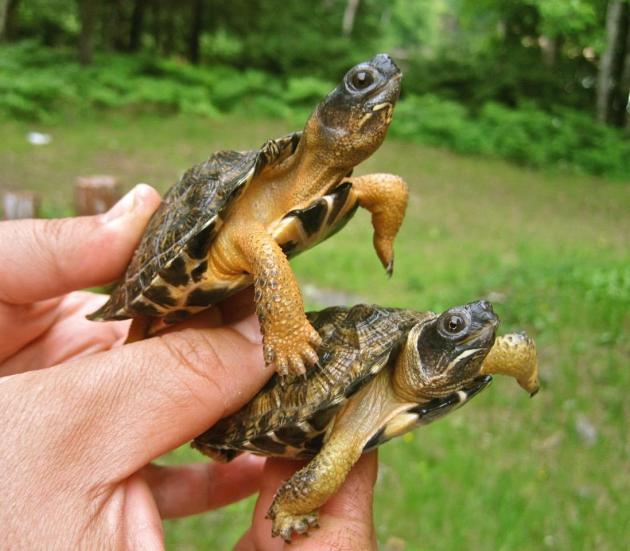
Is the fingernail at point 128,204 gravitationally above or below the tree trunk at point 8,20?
above

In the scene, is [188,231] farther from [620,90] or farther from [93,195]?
[620,90]

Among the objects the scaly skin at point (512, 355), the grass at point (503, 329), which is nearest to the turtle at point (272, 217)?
the scaly skin at point (512, 355)

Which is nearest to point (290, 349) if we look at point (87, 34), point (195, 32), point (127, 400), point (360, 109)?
point (127, 400)

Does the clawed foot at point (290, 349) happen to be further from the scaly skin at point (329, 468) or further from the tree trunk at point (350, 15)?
the tree trunk at point (350, 15)

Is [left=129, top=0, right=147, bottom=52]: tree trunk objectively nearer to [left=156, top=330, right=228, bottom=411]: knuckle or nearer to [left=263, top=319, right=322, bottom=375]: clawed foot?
[left=156, top=330, right=228, bottom=411]: knuckle

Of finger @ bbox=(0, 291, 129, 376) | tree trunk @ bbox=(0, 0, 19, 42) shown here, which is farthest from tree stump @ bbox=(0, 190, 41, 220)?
tree trunk @ bbox=(0, 0, 19, 42)

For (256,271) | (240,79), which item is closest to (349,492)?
(256,271)

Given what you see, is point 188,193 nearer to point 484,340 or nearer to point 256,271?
point 256,271
